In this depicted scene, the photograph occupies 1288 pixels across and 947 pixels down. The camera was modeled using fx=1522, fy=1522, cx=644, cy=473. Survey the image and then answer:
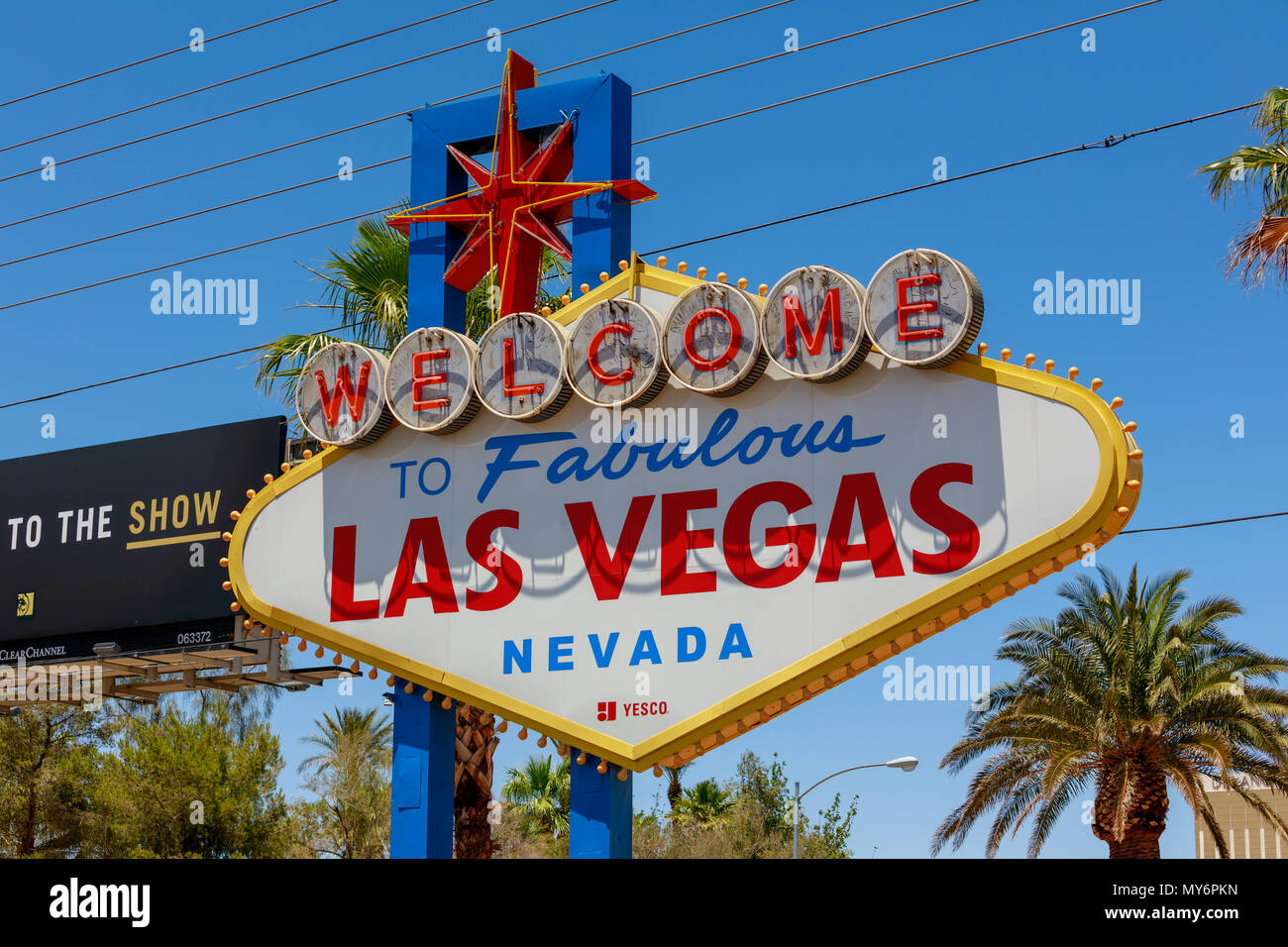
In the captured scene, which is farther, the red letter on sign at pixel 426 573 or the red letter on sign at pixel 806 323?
the red letter on sign at pixel 426 573

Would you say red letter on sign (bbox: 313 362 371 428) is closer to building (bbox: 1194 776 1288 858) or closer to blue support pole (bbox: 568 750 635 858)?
blue support pole (bbox: 568 750 635 858)

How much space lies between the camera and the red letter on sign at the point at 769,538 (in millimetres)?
13469

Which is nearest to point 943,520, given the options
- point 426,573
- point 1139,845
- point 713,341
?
point 713,341

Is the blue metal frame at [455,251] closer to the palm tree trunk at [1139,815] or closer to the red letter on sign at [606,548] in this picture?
the red letter on sign at [606,548]

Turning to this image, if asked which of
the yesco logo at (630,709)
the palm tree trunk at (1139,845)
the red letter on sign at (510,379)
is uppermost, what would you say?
the red letter on sign at (510,379)

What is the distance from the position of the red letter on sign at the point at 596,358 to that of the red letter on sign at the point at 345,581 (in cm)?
309

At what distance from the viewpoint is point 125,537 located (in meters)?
21.7

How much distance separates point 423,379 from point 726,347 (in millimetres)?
3299

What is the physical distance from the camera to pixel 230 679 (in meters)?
21.4

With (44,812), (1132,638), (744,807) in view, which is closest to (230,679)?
(1132,638)

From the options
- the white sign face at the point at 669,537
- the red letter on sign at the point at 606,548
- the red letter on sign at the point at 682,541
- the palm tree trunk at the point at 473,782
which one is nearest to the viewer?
the white sign face at the point at 669,537

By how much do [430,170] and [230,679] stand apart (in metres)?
8.52

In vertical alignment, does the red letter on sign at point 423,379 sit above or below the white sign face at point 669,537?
above

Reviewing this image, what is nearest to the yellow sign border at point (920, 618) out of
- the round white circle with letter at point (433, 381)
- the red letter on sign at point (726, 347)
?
the red letter on sign at point (726, 347)
